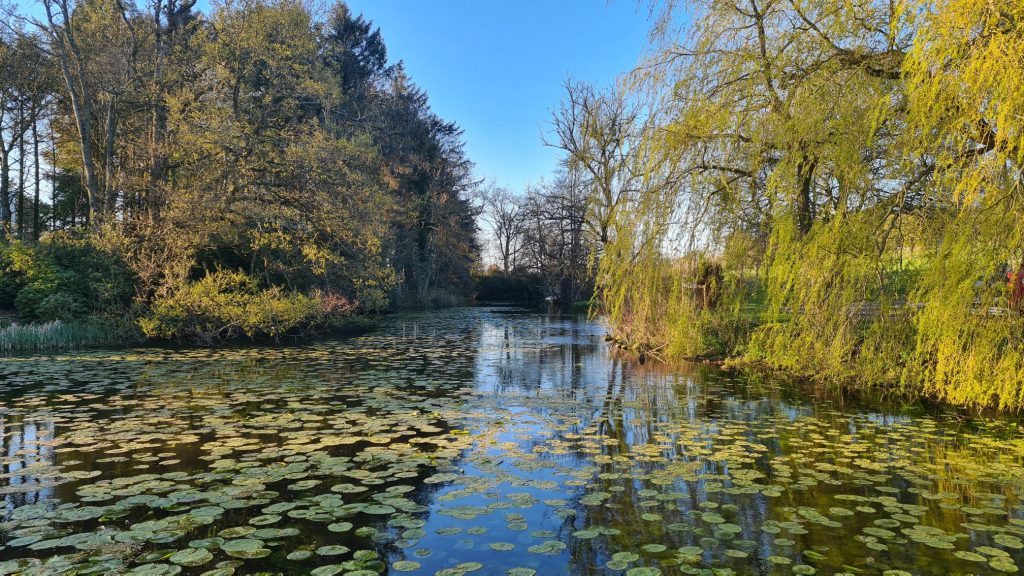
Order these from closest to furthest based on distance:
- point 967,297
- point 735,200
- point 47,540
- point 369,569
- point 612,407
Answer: point 369,569, point 47,540, point 967,297, point 612,407, point 735,200

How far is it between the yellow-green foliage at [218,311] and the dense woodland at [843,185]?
8.38m

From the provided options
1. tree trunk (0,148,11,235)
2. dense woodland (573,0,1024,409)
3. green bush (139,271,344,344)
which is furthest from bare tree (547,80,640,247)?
tree trunk (0,148,11,235)

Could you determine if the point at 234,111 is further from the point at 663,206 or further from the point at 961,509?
the point at 961,509

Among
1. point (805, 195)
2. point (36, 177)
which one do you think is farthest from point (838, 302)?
point (36, 177)

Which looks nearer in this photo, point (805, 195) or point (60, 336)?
point (805, 195)

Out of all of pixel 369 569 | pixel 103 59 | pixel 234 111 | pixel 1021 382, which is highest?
pixel 103 59

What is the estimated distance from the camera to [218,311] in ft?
42.9

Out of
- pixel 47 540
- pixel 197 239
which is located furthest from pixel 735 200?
pixel 197 239

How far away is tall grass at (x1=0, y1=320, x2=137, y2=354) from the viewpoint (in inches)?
452

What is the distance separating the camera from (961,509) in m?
3.82

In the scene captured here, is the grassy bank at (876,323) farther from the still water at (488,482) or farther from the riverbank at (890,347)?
the still water at (488,482)

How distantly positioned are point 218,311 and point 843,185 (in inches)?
478

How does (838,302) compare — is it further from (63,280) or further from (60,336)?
(63,280)

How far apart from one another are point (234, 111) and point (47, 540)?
43.0ft
